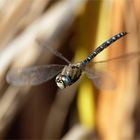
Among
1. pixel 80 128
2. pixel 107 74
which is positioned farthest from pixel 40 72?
pixel 80 128

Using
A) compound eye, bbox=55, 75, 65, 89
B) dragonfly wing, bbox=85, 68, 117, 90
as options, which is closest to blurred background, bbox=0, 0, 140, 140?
dragonfly wing, bbox=85, 68, 117, 90

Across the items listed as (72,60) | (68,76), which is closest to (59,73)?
(68,76)

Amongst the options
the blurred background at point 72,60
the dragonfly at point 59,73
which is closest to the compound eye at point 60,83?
the dragonfly at point 59,73

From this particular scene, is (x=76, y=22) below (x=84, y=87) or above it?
above

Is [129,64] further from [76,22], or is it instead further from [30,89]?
[30,89]

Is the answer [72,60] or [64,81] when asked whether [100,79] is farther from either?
[72,60]

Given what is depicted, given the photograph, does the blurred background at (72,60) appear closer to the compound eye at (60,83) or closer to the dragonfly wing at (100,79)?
the dragonfly wing at (100,79)
